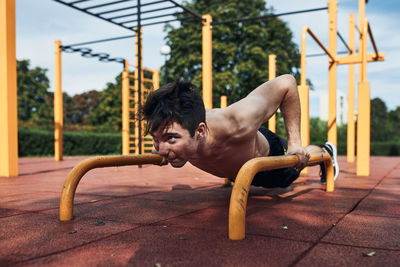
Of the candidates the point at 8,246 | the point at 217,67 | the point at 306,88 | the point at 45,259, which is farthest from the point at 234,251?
the point at 217,67

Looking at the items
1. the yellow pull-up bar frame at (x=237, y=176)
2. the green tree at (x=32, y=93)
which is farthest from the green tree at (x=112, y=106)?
the yellow pull-up bar frame at (x=237, y=176)

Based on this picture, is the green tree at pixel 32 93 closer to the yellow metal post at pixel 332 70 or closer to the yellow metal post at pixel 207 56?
the yellow metal post at pixel 207 56

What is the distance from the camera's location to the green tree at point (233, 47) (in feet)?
60.1

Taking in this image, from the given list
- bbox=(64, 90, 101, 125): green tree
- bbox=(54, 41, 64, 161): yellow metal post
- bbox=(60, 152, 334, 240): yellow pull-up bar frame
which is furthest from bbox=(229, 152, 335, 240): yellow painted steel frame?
bbox=(64, 90, 101, 125): green tree

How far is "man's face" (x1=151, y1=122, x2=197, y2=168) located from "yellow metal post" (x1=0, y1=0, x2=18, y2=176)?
4.34 meters

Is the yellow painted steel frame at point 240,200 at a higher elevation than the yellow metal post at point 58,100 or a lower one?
lower

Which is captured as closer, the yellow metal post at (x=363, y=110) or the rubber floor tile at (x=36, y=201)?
the rubber floor tile at (x=36, y=201)

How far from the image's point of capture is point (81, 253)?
1504 mm

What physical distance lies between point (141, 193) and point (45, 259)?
6.70ft

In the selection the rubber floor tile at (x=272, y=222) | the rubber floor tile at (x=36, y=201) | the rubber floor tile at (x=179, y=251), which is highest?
the rubber floor tile at (x=179, y=251)

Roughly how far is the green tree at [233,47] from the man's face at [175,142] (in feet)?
52.1

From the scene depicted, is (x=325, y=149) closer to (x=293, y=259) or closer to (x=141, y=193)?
(x=141, y=193)

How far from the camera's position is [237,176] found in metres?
1.74

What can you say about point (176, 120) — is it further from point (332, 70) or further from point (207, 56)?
point (207, 56)
